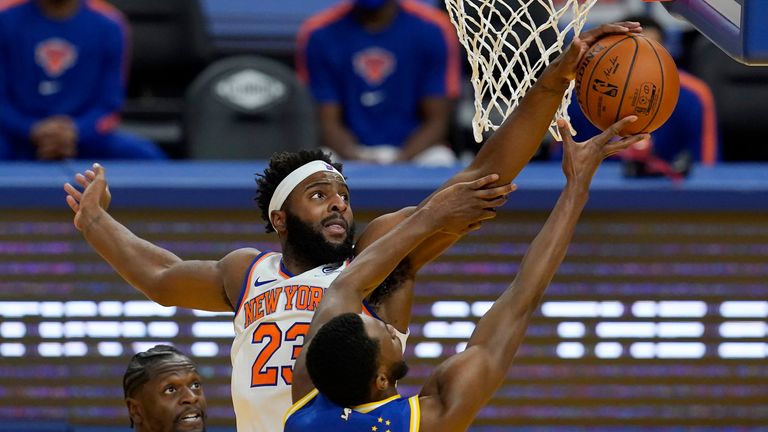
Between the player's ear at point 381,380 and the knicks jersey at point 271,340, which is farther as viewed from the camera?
the knicks jersey at point 271,340

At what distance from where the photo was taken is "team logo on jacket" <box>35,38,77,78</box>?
8781 millimetres

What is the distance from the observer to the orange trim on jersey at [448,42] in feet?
29.7

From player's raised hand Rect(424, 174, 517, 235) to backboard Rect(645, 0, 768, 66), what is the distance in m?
0.80

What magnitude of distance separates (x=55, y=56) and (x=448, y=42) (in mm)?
2436

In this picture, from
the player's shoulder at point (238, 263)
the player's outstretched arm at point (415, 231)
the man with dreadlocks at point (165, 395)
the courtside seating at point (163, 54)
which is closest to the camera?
the player's outstretched arm at point (415, 231)

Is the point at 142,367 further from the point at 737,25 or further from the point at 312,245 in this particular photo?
the point at 737,25

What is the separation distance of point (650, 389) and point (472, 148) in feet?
9.81

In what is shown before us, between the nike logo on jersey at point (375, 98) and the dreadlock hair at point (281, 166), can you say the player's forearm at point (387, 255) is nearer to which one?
the dreadlock hair at point (281, 166)

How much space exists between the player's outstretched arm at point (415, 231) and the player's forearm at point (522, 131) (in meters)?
0.13

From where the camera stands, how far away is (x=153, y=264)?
215 inches

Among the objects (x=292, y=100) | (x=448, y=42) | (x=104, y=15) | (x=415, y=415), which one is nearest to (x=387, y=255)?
(x=415, y=415)

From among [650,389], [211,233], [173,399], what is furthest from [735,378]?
[173,399]

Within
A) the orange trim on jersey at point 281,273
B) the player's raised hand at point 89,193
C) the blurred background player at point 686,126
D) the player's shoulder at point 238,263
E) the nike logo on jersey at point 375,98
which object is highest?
the nike logo on jersey at point 375,98

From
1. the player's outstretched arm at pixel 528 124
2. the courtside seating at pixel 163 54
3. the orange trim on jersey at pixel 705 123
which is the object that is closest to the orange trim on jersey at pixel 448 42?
the orange trim on jersey at pixel 705 123
